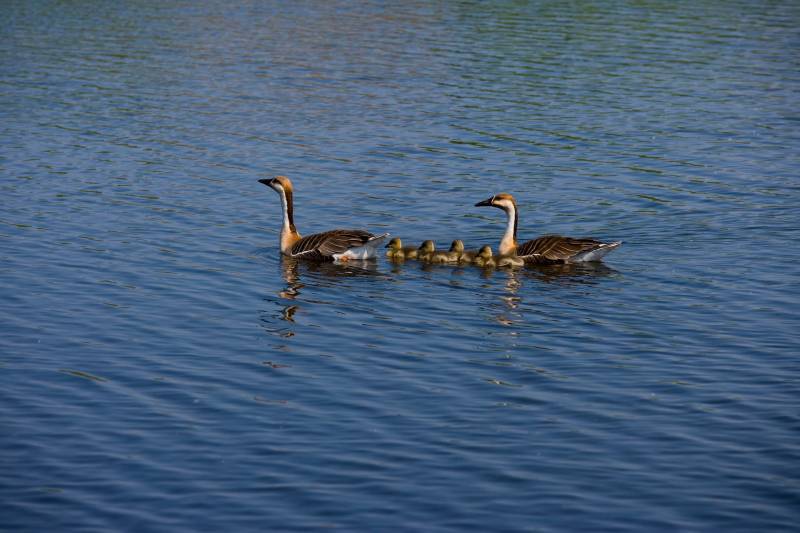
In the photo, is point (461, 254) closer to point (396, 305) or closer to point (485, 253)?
point (485, 253)

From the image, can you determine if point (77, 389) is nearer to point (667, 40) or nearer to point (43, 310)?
point (43, 310)

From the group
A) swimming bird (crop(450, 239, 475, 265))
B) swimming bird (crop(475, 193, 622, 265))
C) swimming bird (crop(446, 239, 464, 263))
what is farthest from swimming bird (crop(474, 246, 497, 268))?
swimming bird (crop(475, 193, 622, 265))

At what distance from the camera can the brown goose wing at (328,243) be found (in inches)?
939

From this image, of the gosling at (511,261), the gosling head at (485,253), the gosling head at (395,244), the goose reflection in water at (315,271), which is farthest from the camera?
the gosling head at (395,244)

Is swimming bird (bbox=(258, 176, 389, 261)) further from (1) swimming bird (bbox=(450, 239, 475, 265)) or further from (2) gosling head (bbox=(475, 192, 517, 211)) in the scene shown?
(2) gosling head (bbox=(475, 192, 517, 211))

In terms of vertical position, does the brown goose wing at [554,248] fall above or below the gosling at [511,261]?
above

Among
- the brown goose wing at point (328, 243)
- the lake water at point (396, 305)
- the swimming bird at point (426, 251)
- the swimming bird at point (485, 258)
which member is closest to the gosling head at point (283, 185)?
the lake water at point (396, 305)

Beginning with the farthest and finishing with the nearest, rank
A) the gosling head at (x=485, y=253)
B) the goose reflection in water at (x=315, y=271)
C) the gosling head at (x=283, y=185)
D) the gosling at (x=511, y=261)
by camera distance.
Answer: the gosling head at (x=283, y=185)
the gosling at (x=511, y=261)
the gosling head at (x=485, y=253)
the goose reflection in water at (x=315, y=271)

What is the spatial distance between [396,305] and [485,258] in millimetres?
3124

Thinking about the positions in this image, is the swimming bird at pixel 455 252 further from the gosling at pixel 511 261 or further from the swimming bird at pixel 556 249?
the swimming bird at pixel 556 249

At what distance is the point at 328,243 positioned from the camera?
24219 millimetres

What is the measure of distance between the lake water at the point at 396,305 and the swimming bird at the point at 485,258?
23.9 inches

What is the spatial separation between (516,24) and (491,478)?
45.6 m

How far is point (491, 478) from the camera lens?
45.4 ft
